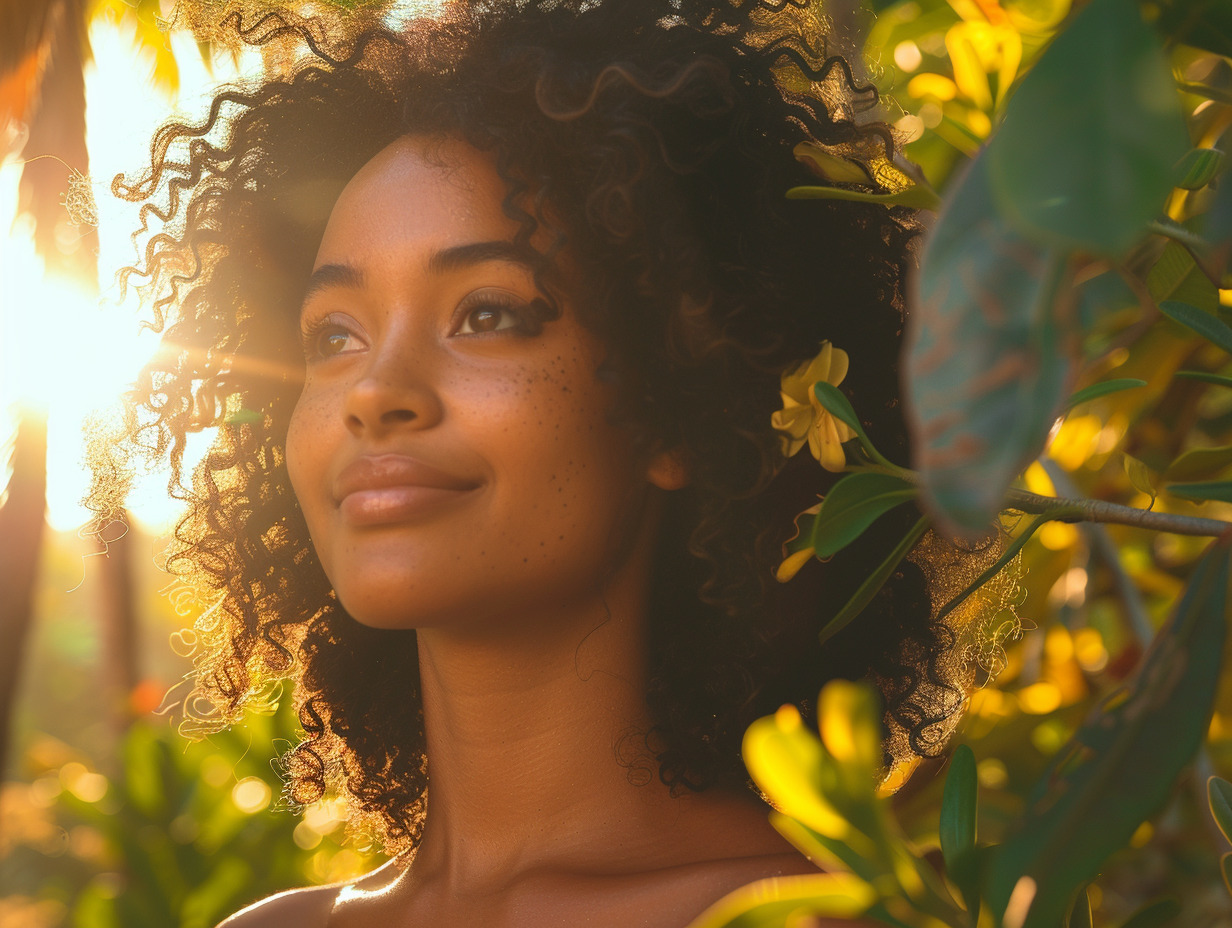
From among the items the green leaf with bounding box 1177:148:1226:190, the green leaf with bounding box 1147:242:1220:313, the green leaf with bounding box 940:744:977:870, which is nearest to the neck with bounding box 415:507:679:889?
the green leaf with bounding box 940:744:977:870

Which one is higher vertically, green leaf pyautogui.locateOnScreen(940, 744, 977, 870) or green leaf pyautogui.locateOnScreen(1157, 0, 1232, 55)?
green leaf pyautogui.locateOnScreen(1157, 0, 1232, 55)

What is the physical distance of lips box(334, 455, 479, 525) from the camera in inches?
48.6

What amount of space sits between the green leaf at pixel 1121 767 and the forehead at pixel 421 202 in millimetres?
934

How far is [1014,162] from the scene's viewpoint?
0.41 metres

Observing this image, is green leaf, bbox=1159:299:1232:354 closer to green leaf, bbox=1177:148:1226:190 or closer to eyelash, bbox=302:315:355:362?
green leaf, bbox=1177:148:1226:190

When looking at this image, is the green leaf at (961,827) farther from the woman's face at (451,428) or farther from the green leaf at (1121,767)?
the woman's face at (451,428)

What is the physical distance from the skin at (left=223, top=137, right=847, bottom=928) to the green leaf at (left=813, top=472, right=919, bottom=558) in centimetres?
44

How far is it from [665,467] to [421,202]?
43 cm

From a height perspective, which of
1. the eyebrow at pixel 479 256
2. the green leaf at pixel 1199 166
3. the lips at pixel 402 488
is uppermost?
the eyebrow at pixel 479 256

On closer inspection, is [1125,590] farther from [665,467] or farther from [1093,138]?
[1093,138]

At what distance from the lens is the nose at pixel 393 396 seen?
4.05ft

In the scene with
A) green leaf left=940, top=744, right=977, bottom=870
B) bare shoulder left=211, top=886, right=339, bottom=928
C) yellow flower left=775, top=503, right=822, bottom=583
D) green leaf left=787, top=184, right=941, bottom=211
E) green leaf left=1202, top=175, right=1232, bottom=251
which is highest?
green leaf left=787, top=184, right=941, bottom=211

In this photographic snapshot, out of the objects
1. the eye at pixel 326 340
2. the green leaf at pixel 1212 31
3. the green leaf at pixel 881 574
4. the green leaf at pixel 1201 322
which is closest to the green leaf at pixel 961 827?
the green leaf at pixel 881 574

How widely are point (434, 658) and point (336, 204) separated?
60cm
